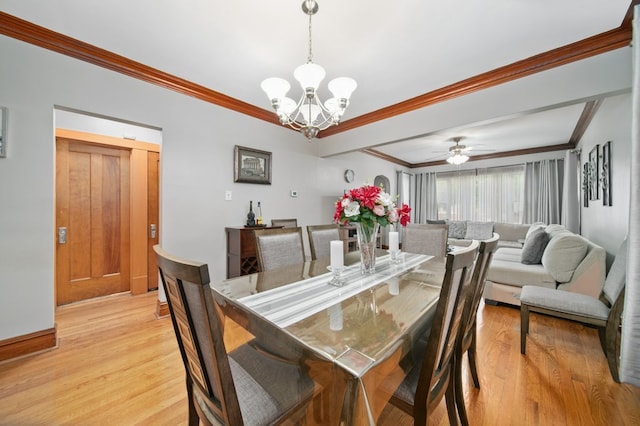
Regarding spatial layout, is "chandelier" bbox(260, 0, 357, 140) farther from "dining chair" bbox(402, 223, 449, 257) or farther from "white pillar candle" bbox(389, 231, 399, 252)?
"dining chair" bbox(402, 223, 449, 257)

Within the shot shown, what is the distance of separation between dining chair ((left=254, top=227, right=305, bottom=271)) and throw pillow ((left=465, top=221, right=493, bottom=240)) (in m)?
4.82

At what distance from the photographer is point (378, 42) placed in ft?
6.30

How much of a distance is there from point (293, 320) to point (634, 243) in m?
1.91

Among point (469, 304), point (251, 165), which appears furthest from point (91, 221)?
point (469, 304)

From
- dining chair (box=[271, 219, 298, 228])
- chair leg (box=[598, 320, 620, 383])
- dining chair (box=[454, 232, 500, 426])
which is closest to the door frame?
dining chair (box=[271, 219, 298, 228])

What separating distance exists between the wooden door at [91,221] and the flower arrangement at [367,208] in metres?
3.12

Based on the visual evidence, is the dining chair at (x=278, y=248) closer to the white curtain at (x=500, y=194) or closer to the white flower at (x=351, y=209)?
the white flower at (x=351, y=209)

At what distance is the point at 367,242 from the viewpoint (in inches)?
65.3

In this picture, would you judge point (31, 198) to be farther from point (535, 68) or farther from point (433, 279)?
point (535, 68)

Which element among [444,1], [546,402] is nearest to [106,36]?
[444,1]

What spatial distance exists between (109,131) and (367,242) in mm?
3429

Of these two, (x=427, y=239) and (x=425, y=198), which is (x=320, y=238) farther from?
(x=425, y=198)

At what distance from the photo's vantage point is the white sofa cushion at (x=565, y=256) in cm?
243

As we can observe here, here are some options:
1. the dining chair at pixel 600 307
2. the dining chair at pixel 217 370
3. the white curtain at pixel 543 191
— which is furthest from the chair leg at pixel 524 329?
the white curtain at pixel 543 191
